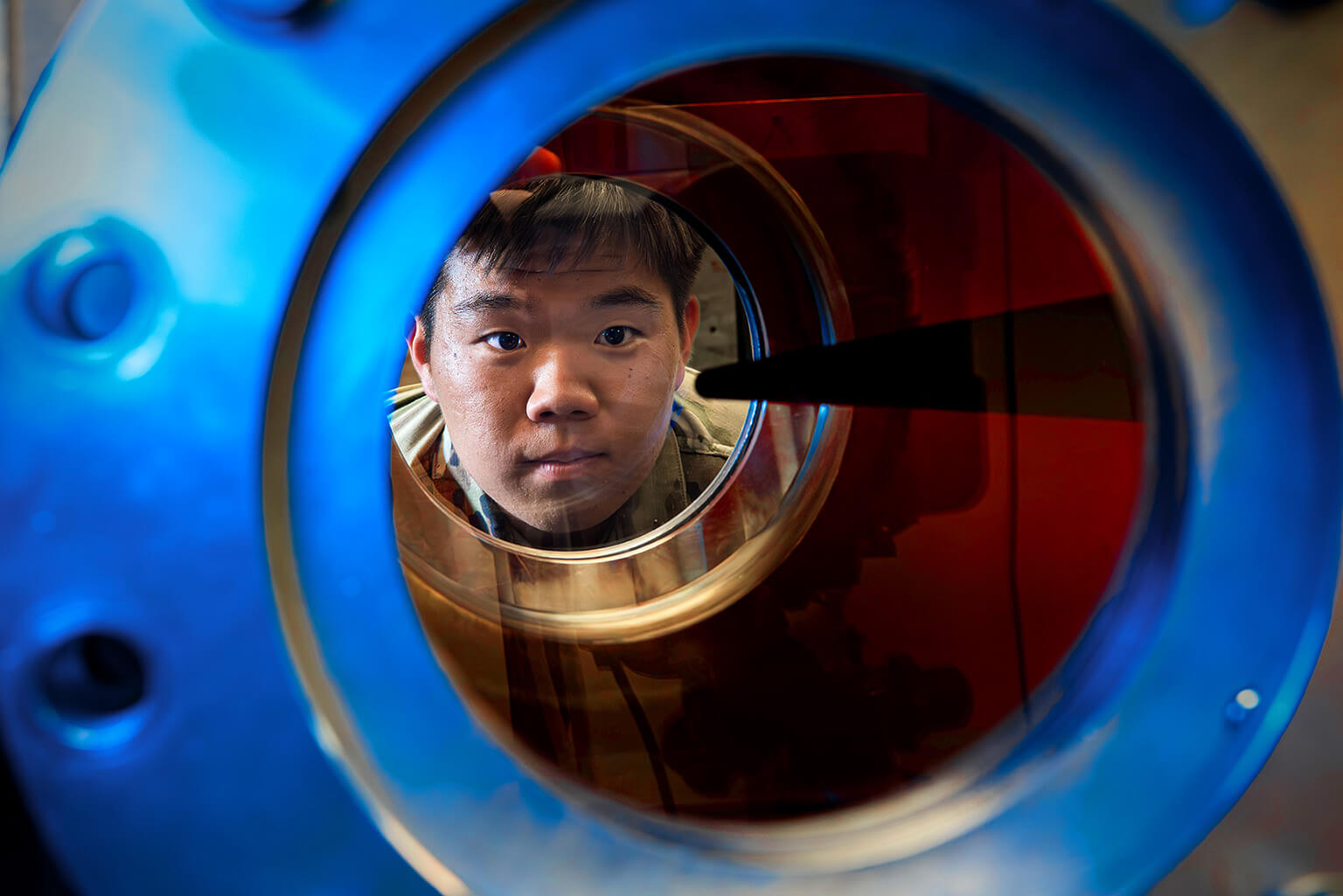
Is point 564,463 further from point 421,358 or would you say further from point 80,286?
point 80,286

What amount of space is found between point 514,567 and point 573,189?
40cm

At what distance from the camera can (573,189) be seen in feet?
2.93

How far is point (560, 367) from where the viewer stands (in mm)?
893

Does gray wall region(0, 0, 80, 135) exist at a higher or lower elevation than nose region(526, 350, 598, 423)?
higher

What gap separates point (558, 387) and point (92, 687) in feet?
1.89

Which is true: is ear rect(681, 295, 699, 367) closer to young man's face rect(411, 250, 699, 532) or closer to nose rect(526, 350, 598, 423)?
young man's face rect(411, 250, 699, 532)

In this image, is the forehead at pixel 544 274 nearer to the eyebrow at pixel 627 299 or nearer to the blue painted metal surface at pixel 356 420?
the eyebrow at pixel 627 299

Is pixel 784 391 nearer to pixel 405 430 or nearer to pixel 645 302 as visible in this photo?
pixel 645 302

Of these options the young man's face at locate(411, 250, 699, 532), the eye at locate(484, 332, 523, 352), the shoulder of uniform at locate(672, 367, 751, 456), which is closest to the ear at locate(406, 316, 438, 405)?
the young man's face at locate(411, 250, 699, 532)

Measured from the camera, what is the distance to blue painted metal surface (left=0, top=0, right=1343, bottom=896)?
33 centimetres

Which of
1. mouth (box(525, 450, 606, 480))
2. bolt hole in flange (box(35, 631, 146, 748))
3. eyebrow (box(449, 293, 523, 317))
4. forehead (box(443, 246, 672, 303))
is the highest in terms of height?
forehead (box(443, 246, 672, 303))

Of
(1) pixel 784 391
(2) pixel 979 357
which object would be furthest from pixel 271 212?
(1) pixel 784 391

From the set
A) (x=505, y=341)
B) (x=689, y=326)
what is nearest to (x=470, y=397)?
(x=505, y=341)

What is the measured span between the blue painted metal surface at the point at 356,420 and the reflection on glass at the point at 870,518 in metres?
0.13
